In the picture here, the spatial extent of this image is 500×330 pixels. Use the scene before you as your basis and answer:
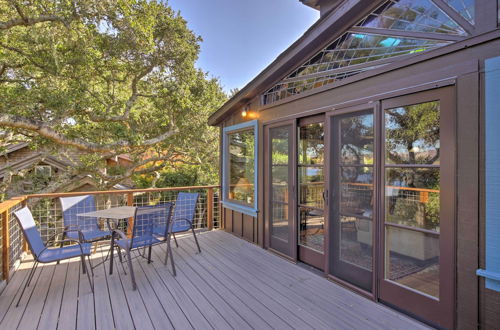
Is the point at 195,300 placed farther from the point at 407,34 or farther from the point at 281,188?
the point at 407,34

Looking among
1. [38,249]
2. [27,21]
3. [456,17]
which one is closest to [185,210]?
[38,249]

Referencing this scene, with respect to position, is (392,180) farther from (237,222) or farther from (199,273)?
(237,222)

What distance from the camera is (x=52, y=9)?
18.8 feet

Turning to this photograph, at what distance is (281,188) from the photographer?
377 centimetres

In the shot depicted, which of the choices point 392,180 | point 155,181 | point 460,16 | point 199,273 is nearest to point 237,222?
point 199,273

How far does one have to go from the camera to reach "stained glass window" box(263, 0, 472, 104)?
205cm

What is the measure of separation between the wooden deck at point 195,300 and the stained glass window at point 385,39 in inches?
92.8

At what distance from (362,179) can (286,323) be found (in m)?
1.56

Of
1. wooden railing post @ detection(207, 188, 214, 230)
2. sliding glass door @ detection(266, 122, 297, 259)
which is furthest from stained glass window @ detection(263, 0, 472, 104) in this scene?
wooden railing post @ detection(207, 188, 214, 230)

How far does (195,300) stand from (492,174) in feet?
8.88

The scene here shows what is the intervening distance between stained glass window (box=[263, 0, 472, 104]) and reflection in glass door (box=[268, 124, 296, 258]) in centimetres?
74

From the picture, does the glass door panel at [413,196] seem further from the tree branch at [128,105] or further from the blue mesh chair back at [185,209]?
the tree branch at [128,105]

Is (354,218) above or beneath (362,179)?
beneath

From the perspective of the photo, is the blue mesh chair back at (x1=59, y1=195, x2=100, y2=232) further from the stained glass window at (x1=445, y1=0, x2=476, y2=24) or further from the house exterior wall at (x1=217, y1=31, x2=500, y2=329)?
the stained glass window at (x1=445, y1=0, x2=476, y2=24)
